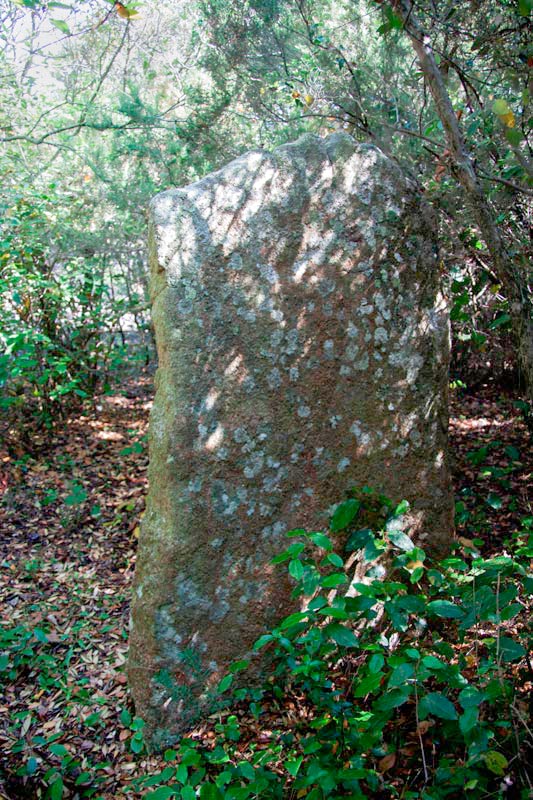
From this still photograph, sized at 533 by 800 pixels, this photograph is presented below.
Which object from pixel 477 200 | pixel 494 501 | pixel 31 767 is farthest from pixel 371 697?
pixel 477 200

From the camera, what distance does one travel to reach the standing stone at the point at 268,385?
246 cm

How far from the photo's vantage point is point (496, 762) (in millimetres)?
1575

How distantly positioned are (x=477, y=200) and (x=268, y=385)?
1317mm

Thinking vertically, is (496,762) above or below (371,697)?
above

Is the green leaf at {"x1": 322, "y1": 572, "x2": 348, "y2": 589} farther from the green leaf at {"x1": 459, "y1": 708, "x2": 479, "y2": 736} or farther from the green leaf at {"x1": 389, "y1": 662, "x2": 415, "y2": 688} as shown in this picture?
the green leaf at {"x1": 459, "y1": 708, "x2": 479, "y2": 736}

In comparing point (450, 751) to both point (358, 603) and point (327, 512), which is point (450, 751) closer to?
point (358, 603)

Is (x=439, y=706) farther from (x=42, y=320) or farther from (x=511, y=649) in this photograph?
(x=42, y=320)

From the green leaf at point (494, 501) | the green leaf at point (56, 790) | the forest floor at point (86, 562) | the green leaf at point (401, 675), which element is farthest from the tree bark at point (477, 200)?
the green leaf at point (56, 790)

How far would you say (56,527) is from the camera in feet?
12.9

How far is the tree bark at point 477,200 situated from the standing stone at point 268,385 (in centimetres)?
24

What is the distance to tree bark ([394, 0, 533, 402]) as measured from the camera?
9.47 ft

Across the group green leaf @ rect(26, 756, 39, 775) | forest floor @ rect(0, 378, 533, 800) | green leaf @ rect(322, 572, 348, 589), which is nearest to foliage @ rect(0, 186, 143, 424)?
forest floor @ rect(0, 378, 533, 800)

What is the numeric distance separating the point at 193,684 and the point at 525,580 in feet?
4.36

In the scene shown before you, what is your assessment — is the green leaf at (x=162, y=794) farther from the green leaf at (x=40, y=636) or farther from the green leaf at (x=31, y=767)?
the green leaf at (x=40, y=636)
